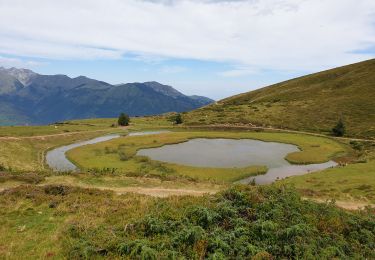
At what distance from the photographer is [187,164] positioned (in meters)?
69.0

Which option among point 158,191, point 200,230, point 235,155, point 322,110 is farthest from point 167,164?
point 322,110

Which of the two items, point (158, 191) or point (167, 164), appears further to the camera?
point (167, 164)

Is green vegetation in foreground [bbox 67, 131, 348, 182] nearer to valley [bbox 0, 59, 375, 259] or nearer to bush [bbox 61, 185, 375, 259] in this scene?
valley [bbox 0, 59, 375, 259]

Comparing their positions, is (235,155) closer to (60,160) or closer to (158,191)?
(60,160)

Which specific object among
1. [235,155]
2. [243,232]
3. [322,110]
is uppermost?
[322,110]

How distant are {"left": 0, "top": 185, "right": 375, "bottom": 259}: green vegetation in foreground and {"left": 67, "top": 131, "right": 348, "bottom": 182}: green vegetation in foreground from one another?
2093cm

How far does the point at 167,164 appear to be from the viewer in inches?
2680

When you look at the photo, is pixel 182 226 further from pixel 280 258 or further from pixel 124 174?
pixel 124 174

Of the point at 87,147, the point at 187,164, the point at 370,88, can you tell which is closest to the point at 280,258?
the point at 187,164

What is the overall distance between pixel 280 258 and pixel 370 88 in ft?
560

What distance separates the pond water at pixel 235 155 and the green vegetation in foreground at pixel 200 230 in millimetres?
34072

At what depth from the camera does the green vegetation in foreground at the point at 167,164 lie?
6097 centimetres

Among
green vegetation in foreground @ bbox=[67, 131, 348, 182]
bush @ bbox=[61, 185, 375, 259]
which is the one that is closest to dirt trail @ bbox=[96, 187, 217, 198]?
green vegetation in foreground @ bbox=[67, 131, 348, 182]

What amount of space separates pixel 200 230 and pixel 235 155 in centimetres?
5957
